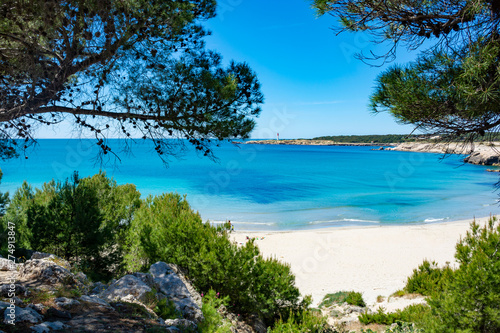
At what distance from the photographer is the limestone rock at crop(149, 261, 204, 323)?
4.29 metres

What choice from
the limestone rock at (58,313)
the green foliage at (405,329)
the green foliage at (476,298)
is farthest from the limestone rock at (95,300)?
the green foliage at (405,329)

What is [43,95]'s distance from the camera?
4.24 meters

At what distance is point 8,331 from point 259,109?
14.3 ft

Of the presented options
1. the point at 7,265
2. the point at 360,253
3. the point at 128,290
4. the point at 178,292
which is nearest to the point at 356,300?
the point at 178,292

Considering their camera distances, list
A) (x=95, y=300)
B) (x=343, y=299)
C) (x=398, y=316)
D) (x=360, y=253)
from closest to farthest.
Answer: (x=95, y=300)
(x=398, y=316)
(x=343, y=299)
(x=360, y=253)

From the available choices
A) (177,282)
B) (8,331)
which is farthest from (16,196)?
(8,331)

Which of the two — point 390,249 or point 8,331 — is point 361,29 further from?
point 390,249

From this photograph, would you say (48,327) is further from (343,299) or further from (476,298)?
(343,299)

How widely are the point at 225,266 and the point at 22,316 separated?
313 cm

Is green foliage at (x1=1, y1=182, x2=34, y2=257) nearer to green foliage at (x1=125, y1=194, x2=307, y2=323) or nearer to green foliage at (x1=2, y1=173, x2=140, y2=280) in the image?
green foliage at (x1=2, y1=173, x2=140, y2=280)

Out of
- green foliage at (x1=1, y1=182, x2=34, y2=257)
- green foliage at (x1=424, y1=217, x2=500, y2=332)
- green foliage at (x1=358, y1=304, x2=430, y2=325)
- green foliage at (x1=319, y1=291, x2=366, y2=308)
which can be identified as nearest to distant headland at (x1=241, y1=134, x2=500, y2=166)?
green foliage at (x1=424, y1=217, x2=500, y2=332)

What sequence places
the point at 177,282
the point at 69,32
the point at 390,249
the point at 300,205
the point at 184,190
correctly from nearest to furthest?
the point at 69,32 < the point at 177,282 < the point at 390,249 < the point at 300,205 < the point at 184,190

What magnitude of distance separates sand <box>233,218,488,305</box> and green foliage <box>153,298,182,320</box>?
348 cm

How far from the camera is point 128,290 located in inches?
168
